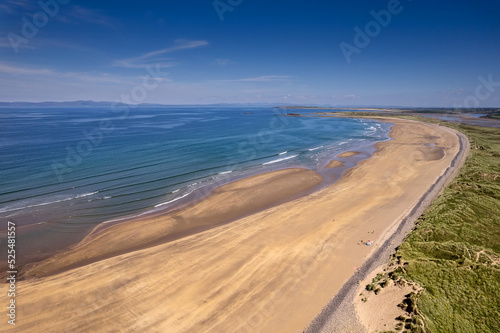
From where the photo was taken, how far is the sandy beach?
33.1ft

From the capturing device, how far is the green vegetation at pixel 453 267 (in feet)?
30.8

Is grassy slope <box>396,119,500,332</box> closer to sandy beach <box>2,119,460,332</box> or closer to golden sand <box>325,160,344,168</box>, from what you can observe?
sandy beach <box>2,119,460,332</box>

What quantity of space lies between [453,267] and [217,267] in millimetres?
12807

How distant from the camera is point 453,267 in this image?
12172 mm

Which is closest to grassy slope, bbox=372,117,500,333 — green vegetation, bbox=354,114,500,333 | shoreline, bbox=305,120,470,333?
green vegetation, bbox=354,114,500,333

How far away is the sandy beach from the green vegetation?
2.06 m

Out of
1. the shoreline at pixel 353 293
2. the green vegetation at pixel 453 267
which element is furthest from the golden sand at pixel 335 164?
the green vegetation at pixel 453 267

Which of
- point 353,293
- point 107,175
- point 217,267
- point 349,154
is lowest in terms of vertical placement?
point 349,154

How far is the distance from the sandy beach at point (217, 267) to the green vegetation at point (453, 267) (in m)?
2.06

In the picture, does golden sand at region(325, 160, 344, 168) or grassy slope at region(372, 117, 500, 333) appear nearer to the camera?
grassy slope at region(372, 117, 500, 333)

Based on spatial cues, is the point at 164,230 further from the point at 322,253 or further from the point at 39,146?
the point at 39,146

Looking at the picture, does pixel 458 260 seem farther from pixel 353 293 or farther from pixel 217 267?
pixel 217 267

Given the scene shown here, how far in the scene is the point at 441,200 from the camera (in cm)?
2012

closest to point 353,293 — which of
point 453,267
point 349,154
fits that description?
point 453,267
